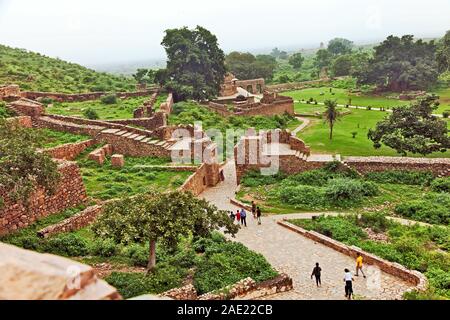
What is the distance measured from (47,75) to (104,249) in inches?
1485

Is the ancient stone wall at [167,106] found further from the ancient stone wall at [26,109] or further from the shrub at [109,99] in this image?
the ancient stone wall at [26,109]

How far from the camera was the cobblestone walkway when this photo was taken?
14977 millimetres

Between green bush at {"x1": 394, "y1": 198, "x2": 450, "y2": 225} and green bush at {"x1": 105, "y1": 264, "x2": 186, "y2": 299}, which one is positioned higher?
green bush at {"x1": 105, "y1": 264, "x2": 186, "y2": 299}

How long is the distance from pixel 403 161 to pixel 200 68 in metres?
26.4

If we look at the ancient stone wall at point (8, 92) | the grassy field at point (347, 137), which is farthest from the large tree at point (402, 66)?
the ancient stone wall at point (8, 92)

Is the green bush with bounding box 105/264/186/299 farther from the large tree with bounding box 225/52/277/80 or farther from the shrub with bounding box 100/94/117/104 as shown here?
the large tree with bounding box 225/52/277/80

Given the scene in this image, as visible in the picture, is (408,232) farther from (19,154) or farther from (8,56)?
(8,56)

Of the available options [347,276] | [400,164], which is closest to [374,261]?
[347,276]

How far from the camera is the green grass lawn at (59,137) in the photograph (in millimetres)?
28797

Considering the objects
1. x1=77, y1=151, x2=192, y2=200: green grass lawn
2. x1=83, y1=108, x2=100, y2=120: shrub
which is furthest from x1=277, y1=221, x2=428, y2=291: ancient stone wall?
x1=83, y1=108, x2=100, y2=120: shrub

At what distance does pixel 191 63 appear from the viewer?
159ft

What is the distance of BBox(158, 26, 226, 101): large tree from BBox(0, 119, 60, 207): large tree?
31.3m

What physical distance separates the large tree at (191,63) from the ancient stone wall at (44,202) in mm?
27356

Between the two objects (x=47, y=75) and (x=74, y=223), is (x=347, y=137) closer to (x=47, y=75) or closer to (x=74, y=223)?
(x=74, y=223)
